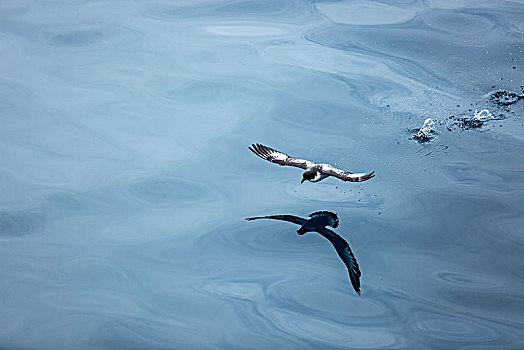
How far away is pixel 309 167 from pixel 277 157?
0.51 m

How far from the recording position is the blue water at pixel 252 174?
15.8 feet

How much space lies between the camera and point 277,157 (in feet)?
19.2

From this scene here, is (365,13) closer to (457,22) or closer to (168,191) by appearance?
(457,22)

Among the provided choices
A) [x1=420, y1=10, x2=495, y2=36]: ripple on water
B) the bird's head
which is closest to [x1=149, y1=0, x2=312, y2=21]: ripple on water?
[x1=420, y1=10, x2=495, y2=36]: ripple on water

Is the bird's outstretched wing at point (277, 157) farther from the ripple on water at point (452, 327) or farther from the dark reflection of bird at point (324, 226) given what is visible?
the ripple on water at point (452, 327)

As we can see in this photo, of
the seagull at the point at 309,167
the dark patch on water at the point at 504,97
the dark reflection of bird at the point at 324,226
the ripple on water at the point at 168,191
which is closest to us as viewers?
the seagull at the point at 309,167

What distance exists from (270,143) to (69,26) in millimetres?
3877

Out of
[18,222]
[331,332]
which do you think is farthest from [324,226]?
[18,222]

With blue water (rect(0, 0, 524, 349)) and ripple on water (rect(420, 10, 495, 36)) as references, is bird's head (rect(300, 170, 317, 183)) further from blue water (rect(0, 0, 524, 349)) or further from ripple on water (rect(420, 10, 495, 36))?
ripple on water (rect(420, 10, 495, 36))

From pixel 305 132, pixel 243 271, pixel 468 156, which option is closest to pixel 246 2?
pixel 305 132

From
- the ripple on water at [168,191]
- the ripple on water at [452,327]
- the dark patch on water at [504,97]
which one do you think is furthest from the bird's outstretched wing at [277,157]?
the dark patch on water at [504,97]

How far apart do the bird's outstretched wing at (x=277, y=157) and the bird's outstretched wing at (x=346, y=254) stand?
64cm

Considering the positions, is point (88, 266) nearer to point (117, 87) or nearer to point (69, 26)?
point (117, 87)

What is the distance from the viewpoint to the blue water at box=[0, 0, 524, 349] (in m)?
4.82
